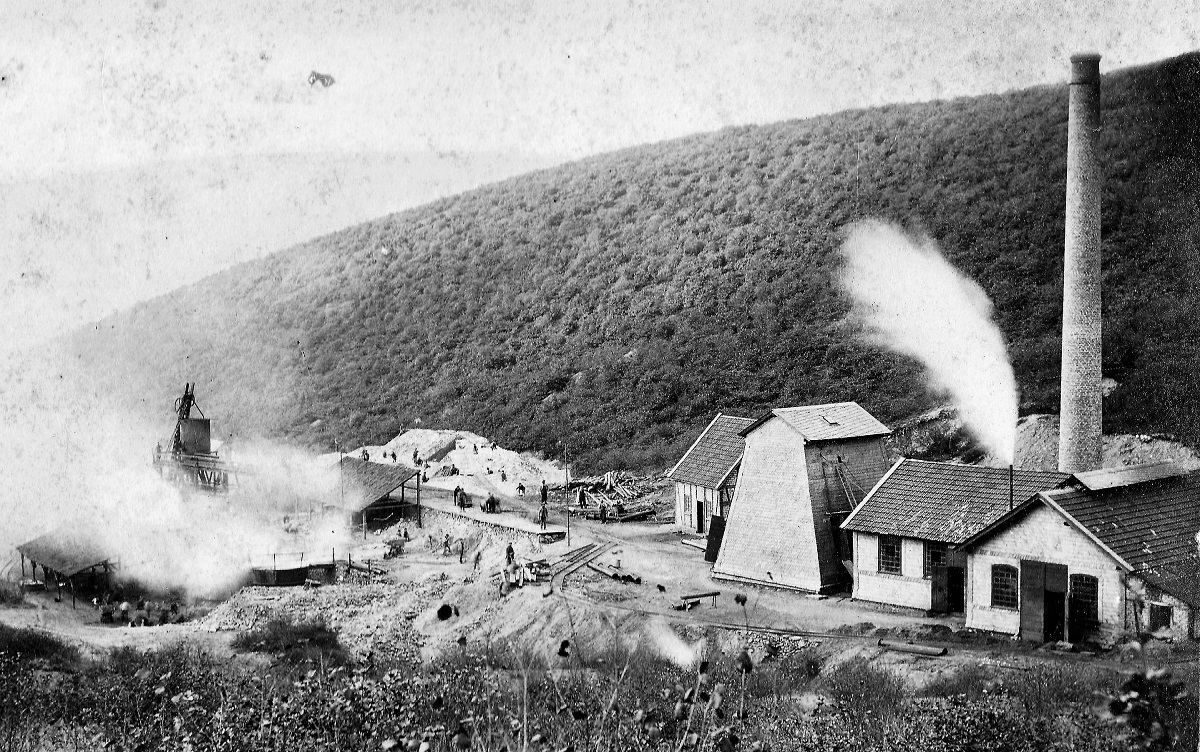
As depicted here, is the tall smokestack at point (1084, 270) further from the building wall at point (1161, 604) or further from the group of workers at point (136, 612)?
the group of workers at point (136, 612)

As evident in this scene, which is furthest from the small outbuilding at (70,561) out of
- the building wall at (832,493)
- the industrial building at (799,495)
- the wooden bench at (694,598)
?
the building wall at (832,493)

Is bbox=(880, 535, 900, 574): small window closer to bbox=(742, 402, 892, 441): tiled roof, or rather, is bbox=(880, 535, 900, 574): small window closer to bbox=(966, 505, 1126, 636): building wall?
bbox=(966, 505, 1126, 636): building wall

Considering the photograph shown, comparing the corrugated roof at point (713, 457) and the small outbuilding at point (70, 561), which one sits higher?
the corrugated roof at point (713, 457)

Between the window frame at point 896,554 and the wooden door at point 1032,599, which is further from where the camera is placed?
the window frame at point 896,554

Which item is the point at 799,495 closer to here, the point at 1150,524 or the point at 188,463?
the point at 1150,524

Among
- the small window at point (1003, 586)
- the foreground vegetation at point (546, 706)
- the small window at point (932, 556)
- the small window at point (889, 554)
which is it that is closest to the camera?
the foreground vegetation at point (546, 706)

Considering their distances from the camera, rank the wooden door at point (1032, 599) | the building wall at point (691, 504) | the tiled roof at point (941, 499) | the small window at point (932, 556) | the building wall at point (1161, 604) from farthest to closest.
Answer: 1. the building wall at point (691, 504)
2. the small window at point (932, 556)
3. the tiled roof at point (941, 499)
4. the wooden door at point (1032, 599)
5. the building wall at point (1161, 604)

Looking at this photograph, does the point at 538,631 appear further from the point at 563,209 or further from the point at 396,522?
the point at 563,209

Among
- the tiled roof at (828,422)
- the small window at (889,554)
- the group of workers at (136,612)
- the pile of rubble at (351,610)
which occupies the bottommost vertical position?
the group of workers at (136,612)
